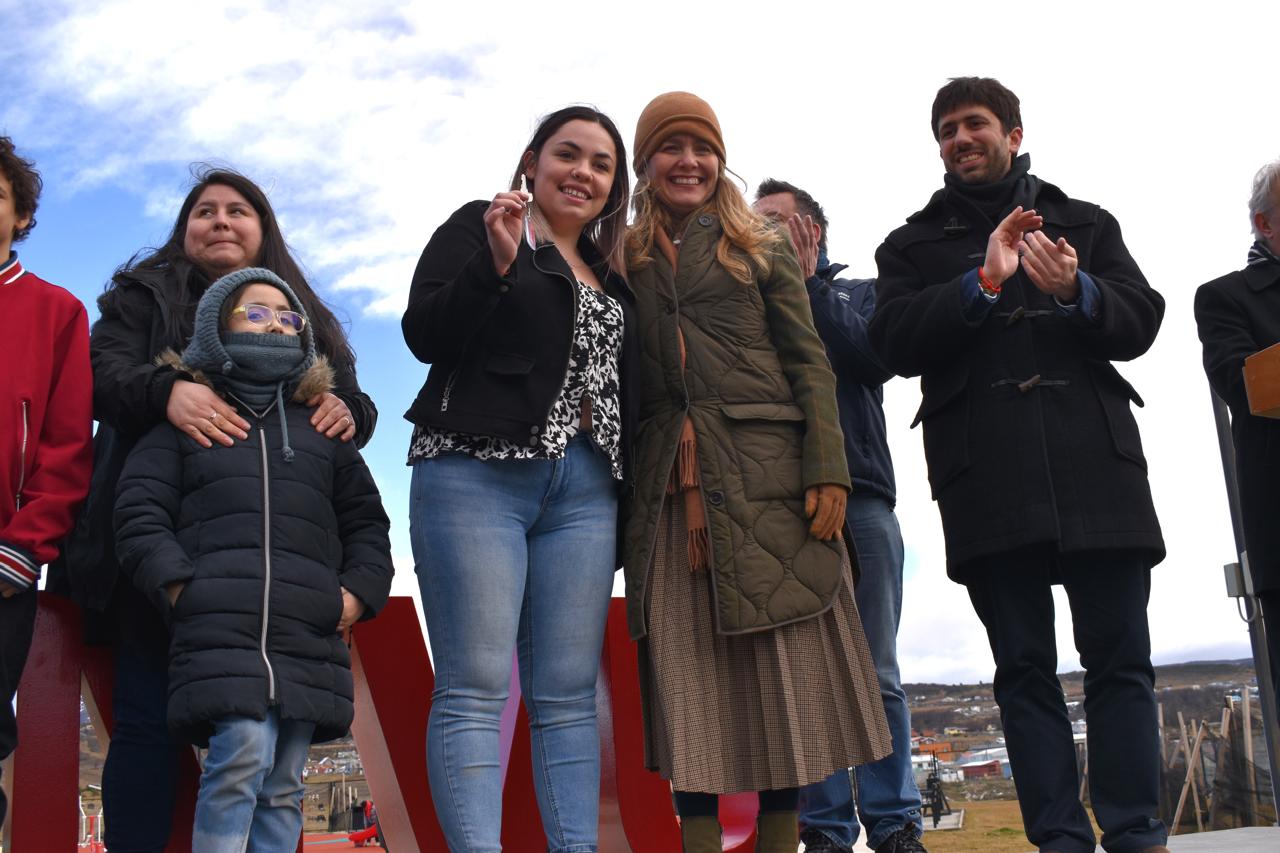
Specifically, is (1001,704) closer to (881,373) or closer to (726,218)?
(881,373)

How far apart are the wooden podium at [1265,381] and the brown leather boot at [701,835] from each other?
1.61m

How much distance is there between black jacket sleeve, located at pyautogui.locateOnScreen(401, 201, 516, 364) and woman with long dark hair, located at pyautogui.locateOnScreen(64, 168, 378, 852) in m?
0.40

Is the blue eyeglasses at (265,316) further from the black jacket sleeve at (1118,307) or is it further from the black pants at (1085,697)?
the black jacket sleeve at (1118,307)

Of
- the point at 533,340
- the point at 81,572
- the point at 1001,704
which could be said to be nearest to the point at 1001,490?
the point at 1001,704

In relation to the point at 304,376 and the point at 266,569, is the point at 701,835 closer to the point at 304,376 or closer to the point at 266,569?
the point at 266,569

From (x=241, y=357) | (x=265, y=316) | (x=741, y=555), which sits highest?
(x=265, y=316)

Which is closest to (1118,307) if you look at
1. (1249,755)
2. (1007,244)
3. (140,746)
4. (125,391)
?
(1007,244)

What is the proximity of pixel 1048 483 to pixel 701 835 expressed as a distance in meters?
1.26

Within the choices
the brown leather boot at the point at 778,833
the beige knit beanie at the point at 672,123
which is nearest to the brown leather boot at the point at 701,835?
the brown leather boot at the point at 778,833

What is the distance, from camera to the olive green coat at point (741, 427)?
2.88 meters

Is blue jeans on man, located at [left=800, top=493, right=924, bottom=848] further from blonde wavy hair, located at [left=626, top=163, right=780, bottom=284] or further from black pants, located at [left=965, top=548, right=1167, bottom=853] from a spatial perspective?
blonde wavy hair, located at [left=626, top=163, right=780, bottom=284]

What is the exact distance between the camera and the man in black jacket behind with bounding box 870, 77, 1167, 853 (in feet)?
9.64

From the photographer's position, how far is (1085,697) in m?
3.03

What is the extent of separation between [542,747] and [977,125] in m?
2.17
